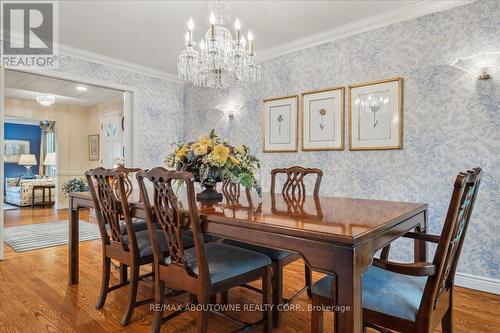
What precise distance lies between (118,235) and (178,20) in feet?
6.98

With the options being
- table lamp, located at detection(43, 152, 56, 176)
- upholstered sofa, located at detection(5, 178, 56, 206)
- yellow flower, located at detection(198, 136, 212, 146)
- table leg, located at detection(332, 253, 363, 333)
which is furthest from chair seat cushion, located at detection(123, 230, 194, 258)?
table lamp, located at detection(43, 152, 56, 176)

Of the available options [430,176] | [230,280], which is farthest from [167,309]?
[430,176]

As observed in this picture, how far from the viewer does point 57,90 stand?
5586 millimetres

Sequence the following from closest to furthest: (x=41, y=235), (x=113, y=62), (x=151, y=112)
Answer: (x=113, y=62), (x=41, y=235), (x=151, y=112)

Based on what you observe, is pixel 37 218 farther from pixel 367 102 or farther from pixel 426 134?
pixel 426 134

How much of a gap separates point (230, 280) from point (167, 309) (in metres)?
0.85

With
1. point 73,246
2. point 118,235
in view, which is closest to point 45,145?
point 73,246

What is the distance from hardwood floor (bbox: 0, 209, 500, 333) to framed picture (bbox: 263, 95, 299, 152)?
140 cm

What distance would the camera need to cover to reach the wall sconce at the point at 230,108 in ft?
13.6

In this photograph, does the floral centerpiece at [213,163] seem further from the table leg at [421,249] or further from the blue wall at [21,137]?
the blue wall at [21,137]

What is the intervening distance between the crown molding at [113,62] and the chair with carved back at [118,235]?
2295mm

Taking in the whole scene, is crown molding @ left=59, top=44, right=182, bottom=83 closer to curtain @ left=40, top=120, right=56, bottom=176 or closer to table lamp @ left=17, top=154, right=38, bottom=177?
curtain @ left=40, top=120, right=56, bottom=176

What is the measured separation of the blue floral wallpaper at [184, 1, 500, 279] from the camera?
2404 mm
